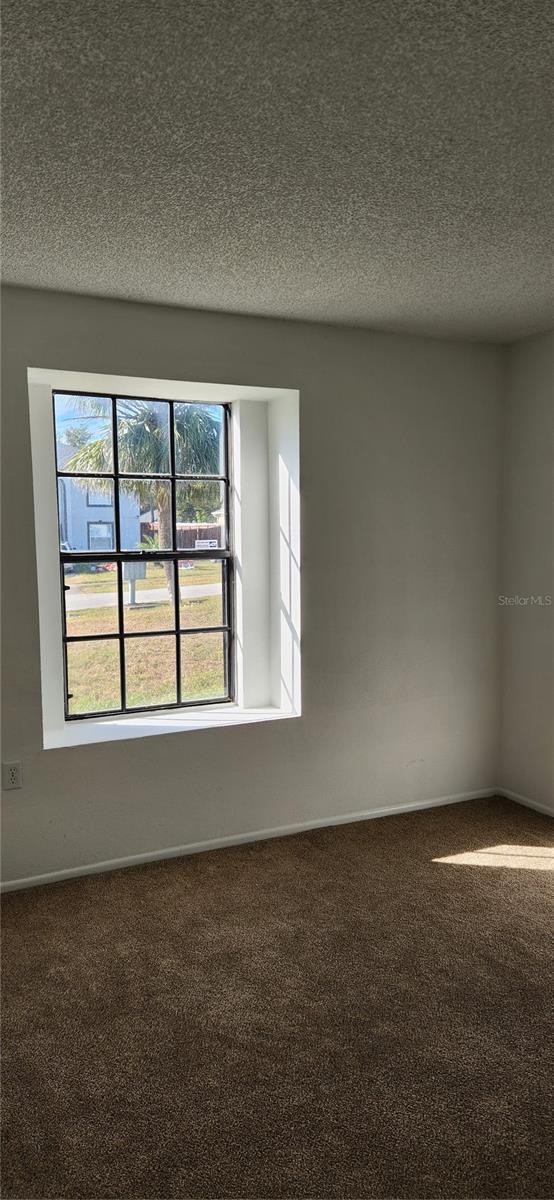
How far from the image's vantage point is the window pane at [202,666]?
402 cm

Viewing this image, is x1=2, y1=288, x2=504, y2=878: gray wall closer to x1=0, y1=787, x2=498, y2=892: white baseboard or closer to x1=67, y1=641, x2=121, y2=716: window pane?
x1=0, y1=787, x2=498, y2=892: white baseboard

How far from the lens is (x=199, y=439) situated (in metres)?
4.01

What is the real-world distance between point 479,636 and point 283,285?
7.25 ft

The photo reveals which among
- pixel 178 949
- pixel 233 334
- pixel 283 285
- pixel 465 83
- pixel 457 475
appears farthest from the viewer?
pixel 457 475

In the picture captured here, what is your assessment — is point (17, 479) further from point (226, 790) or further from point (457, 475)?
point (457, 475)

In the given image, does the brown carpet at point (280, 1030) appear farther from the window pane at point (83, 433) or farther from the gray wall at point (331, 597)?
the window pane at point (83, 433)

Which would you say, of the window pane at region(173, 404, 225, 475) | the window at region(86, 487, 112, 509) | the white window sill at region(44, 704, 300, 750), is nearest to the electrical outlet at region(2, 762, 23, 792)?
the white window sill at region(44, 704, 300, 750)

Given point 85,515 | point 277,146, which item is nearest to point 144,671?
point 85,515

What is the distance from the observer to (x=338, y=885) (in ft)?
10.7

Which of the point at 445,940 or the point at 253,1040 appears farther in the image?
the point at 445,940

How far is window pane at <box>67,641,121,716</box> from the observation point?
12.3 feet

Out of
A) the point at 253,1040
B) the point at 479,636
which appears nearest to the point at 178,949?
the point at 253,1040

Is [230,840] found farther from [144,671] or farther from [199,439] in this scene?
[199,439]

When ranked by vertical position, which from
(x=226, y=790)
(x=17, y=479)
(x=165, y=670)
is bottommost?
(x=226, y=790)
